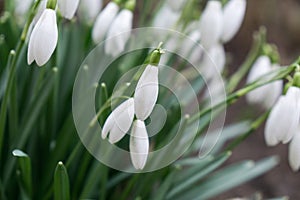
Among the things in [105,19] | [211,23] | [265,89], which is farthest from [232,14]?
[105,19]

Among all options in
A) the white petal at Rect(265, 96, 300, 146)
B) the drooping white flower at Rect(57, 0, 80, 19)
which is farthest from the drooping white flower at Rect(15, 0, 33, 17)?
the white petal at Rect(265, 96, 300, 146)

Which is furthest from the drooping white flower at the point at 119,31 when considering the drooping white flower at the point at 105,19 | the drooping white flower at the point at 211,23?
the drooping white flower at the point at 211,23

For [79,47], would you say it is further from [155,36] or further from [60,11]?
[60,11]

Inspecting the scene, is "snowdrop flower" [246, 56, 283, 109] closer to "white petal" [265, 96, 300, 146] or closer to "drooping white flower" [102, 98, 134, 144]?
"white petal" [265, 96, 300, 146]

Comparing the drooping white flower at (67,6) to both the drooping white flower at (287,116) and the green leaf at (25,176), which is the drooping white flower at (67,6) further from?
the drooping white flower at (287,116)

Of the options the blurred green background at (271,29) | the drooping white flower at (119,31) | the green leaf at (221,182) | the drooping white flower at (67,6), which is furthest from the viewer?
the blurred green background at (271,29)

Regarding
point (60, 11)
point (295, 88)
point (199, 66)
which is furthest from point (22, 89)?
point (295, 88)
